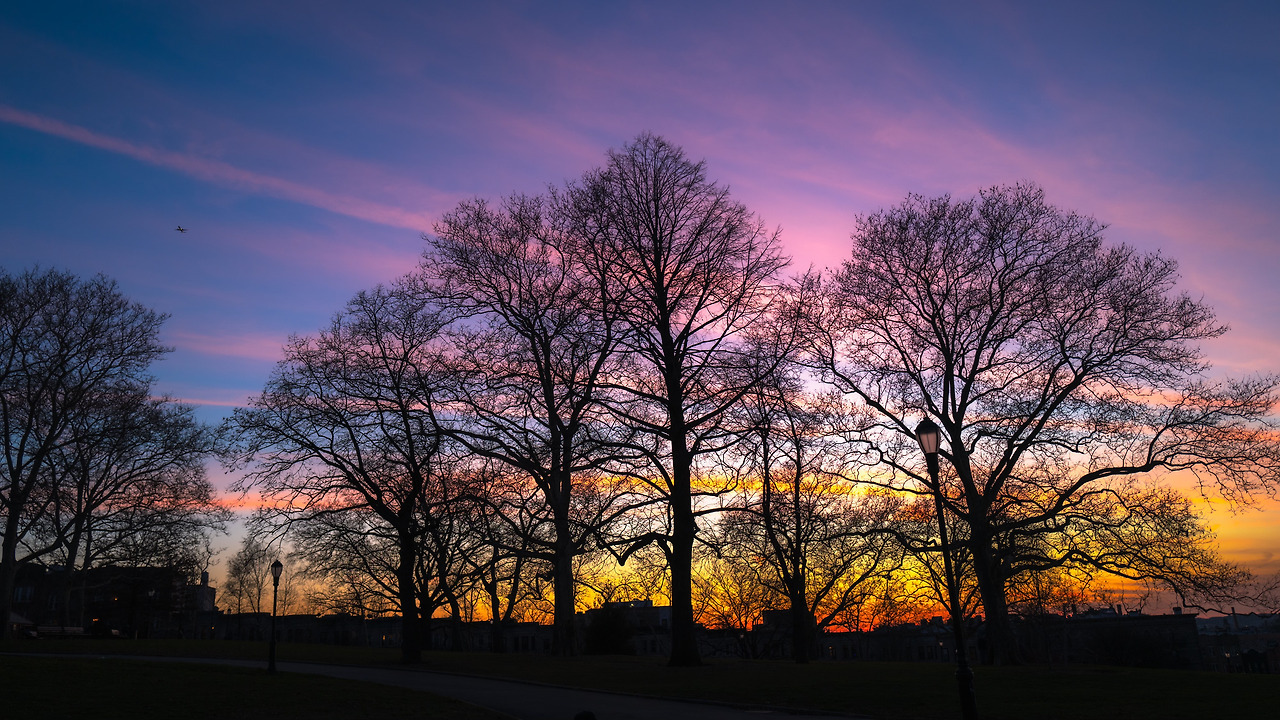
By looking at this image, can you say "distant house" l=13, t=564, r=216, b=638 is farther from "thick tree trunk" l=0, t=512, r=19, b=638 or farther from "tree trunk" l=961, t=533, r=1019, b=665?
"tree trunk" l=961, t=533, r=1019, b=665

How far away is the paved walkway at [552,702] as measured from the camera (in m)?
16.0

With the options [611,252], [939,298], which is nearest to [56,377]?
[611,252]

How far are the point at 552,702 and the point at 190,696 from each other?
782cm

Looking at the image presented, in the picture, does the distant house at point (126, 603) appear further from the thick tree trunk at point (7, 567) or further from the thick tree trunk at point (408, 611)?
the thick tree trunk at point (408, 611)

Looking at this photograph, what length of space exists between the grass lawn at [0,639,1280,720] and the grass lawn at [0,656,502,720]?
5884mm

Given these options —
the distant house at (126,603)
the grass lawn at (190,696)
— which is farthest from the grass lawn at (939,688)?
the distant house at (126,603)

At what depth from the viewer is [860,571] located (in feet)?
172

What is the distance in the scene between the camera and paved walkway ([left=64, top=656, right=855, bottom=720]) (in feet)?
52.3

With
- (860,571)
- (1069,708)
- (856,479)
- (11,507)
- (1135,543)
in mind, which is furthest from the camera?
(860,571)

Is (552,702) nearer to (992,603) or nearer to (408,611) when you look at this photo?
(408,611)

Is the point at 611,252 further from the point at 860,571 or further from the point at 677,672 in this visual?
the point at 860,571

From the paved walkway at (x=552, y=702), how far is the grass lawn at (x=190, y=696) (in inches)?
47.6

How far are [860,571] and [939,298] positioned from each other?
89.7 ft

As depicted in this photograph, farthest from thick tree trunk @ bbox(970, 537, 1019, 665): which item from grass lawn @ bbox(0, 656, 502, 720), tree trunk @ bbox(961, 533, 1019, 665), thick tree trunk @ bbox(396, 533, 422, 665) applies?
thick tree trunk @ bbox(396, 533, 422, 665)
